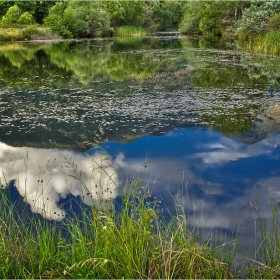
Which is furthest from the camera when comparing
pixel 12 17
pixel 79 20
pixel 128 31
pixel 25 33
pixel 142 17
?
pixel 142 17

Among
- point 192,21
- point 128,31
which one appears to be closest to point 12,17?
point 128,31

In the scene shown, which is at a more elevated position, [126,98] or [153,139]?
[126,98]

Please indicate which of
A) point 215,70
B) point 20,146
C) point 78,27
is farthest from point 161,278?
point 78,27

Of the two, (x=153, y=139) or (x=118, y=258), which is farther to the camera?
(x=153, y=139)

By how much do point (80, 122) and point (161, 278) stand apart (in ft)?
16.5

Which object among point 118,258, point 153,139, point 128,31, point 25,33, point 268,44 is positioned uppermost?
point 128,31

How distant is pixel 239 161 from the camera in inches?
213

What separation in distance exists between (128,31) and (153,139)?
4098 cm

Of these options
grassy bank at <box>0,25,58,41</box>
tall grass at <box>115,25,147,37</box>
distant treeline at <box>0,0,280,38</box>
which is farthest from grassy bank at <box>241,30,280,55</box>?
tall grass at <box>115,25,147,37</box>

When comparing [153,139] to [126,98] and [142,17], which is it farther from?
[142,17]

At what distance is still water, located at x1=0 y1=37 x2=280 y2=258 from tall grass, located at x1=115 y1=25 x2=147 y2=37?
3307cm

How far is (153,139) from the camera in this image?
6.34 m

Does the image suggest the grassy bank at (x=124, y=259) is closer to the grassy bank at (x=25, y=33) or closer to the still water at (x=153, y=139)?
the still water at (x=153, y=139)

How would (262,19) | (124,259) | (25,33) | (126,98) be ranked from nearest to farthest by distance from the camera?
(124,259) < (126,98) < (262,19) < (25,33)
